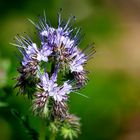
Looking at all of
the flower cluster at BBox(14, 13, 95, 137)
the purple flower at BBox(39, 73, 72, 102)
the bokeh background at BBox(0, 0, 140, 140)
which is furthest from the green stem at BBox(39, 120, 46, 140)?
the bokeh background at BBox(0, 0, 140, 140)

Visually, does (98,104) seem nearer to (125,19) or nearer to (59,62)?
(59,62)

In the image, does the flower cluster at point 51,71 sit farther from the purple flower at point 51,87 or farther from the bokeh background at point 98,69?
the bokeh background at point 98,69

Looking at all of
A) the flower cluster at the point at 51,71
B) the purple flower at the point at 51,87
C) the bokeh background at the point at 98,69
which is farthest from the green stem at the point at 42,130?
the bokeh background at the point at 98,69

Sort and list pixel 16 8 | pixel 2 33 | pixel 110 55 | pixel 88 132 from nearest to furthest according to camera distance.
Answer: pixel 88 132
pixel 2 33
pixel 16 8
pixel 110 55

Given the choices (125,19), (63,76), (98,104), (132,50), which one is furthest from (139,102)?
(63,76)

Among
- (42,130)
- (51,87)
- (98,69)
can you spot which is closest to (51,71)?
(51,87)

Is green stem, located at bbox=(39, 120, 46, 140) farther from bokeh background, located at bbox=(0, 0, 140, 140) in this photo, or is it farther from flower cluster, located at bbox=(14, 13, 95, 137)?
bokeh background, located at bbox=(0, 0, 140, 140)
